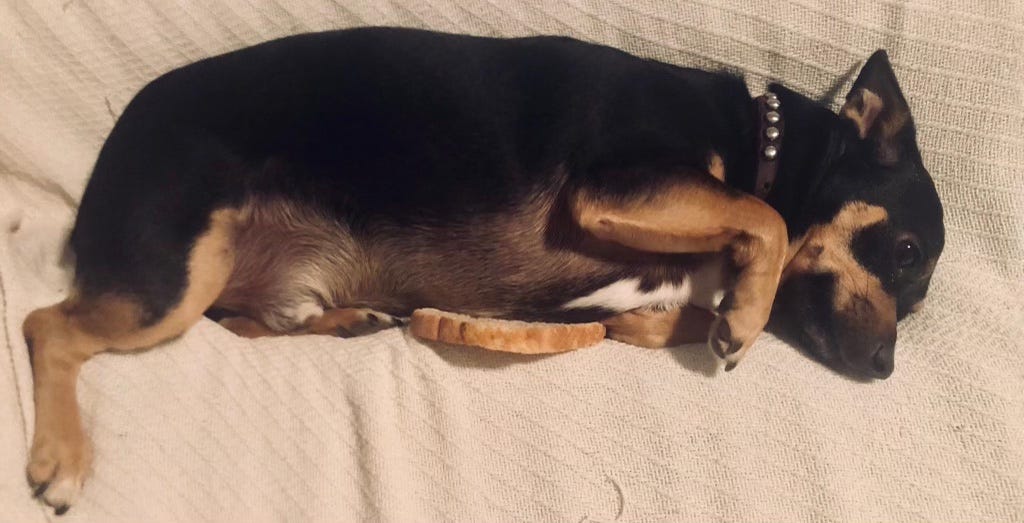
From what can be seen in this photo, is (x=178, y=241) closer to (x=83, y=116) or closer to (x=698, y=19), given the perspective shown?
(x=83, y=116)

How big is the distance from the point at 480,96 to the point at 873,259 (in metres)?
1.02

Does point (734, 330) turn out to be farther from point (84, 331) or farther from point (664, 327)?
point (84, 331)

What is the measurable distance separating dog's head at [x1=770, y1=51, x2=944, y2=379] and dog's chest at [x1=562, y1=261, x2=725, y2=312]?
0.62ft

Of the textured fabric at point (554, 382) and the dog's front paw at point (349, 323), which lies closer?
the textured fabric at point (554, 382)

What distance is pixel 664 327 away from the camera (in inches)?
76.0

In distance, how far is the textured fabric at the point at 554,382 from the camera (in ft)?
5.42

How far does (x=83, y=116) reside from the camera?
6.69 ft

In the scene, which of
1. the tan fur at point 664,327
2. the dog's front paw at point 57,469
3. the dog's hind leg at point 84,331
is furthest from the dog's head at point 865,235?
the dog's front paw at point 57,469

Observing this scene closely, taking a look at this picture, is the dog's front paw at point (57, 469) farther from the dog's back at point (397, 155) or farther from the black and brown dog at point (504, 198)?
the dog's back at point (397, 155)

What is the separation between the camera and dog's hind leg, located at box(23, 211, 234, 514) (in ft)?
5.39

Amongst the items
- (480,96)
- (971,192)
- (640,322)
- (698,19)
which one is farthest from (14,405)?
(971,192)

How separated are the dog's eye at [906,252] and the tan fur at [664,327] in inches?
17.8

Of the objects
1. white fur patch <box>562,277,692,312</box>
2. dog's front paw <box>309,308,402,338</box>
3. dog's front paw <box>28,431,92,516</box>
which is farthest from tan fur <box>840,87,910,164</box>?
dog's front paw <box>28,431,92,516</box>

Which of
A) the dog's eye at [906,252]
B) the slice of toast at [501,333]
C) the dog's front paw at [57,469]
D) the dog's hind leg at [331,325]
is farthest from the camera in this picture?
the dog's hind leg at [331,325]
